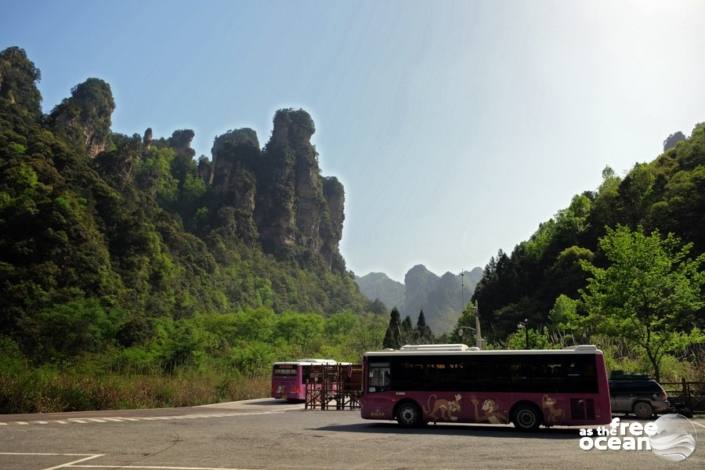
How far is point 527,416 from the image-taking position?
1645cm

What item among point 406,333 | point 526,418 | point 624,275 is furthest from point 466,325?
point 526,418

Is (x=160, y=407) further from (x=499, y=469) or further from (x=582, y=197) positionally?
(x=582, y=197)

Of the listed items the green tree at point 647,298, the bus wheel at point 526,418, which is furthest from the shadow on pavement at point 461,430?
the green tree at point 647,298

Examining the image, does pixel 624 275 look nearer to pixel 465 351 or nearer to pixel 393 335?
pixel 465 351

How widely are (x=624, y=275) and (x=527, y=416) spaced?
45.3 feet

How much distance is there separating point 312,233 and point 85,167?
100356 millimetres

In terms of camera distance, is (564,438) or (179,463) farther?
(564,438)

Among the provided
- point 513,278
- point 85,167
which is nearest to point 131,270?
point 85,167

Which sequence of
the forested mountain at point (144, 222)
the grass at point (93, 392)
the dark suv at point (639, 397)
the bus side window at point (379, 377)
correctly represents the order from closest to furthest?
the bus side window at point (379, 377)
the dark suv at point (639, 397)
the grass at point (93, 392)
the forested mountain at point (144, 222)

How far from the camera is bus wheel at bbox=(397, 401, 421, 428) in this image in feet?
58.3

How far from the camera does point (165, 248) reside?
322ft

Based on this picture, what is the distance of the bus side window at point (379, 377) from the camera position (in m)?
18.4

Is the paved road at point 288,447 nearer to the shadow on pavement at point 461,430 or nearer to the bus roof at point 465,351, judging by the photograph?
the shadow on pavement at point 461,430

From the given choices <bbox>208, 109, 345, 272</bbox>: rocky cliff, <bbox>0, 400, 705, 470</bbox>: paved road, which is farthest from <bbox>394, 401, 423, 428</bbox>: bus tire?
<bbox>208, 109, 345, 272</bbox>: rocky cliff
